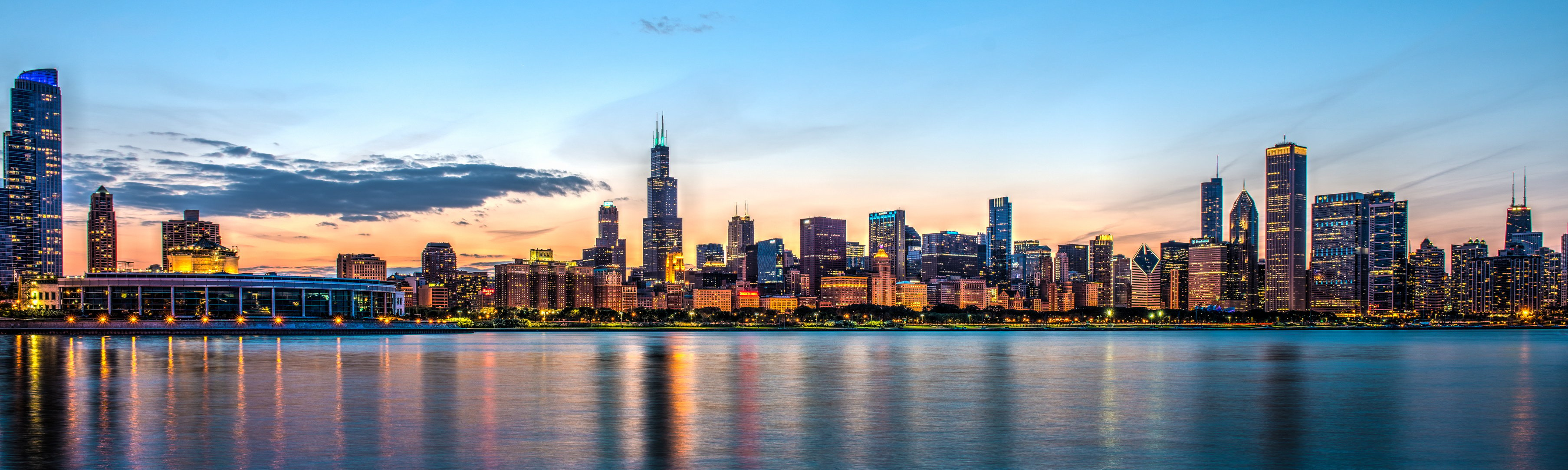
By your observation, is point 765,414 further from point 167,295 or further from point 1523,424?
point 167,295

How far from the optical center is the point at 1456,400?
47.5 m

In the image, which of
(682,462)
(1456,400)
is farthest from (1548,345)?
(682,462)

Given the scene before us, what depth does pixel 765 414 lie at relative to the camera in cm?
3856

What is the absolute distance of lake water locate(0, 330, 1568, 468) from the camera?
26.8 m

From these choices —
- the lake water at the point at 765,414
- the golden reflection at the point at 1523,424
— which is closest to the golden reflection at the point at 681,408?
the lake water at the point at 765,414

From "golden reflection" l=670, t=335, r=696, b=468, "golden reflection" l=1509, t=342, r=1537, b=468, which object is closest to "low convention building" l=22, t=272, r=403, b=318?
"golden reflection" l=670, t=335, r=696, b=468

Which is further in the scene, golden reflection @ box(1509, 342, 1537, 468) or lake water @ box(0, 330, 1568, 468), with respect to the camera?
golden reflection @ box(1509, 342, 1537, 468)

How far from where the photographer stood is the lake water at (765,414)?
26750 millimetres

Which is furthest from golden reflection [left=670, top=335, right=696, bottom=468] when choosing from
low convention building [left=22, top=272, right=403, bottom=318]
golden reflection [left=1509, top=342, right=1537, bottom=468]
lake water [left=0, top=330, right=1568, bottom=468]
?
low convention building [left=22, top=272, right=403, bottom=318]

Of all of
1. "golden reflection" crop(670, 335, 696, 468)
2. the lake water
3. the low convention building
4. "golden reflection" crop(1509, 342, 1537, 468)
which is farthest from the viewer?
the low convention building

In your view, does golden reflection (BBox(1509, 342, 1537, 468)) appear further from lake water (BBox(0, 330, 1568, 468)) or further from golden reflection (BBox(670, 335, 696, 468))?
golden reflection (BBox(670, 335, 696, 468))

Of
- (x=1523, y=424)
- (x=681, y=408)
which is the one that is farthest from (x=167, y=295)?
(x=1523, y=424)

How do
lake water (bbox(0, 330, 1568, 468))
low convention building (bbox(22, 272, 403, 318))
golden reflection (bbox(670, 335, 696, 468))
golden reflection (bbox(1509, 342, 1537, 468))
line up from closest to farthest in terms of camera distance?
lake water (bbox(0, 330, 1568, 468)), golden reflection (bbox(670, 335, 696, 468)), golden reflection (bbox(1509, 342, 1537, 468)), low convention building (bbox(22, 272, 403, 318))

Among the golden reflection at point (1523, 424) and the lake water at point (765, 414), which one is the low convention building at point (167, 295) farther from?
the golden reflection at point (1523, 424)
